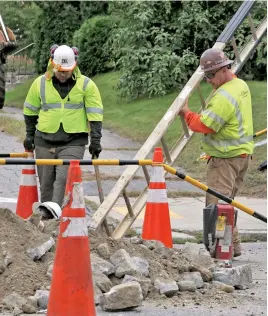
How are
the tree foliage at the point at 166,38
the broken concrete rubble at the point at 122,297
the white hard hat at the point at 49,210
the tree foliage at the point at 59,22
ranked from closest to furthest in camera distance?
the broken concrete rubble at the point at 122,297 → the white hard hat at the point at 49,210 → the tree foliage at the point at 166,38 → the tree foliage at the point at 59,22

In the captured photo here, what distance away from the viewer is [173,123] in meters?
19.1

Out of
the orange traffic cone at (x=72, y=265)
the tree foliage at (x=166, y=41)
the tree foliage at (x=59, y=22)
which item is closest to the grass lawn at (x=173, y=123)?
the tree foliage at (x=166, y=41)

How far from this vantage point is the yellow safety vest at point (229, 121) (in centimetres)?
812

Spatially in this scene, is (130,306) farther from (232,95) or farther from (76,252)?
(232,95)

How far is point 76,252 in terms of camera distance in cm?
573

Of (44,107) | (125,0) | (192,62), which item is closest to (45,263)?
(44,107)

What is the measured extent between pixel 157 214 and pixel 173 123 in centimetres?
1119

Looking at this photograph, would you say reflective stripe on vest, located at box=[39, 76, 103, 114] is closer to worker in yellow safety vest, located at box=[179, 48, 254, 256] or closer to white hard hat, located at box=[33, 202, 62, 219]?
worker in yellow safety vest, located at box=[179, 48, 254, 256]

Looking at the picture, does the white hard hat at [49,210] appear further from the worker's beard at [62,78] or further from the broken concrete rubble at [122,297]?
the broken concrete rubble at [122,297]

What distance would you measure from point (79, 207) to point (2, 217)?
57.0 inches

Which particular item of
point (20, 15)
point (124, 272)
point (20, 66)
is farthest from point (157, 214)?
point (20, 66)

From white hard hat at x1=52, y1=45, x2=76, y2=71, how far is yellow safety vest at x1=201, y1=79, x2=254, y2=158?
1359 millimetres

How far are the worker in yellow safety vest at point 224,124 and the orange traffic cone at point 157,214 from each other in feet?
1.96

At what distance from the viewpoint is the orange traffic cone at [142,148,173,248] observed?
26.2ft
